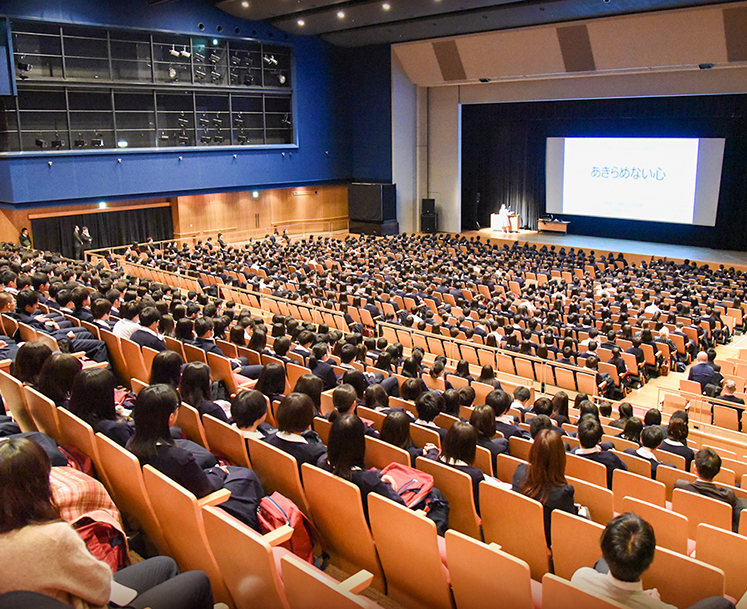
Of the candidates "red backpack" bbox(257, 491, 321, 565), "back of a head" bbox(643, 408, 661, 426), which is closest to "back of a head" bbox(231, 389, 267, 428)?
"red backpack" bbox(257, 491, 321, 565)

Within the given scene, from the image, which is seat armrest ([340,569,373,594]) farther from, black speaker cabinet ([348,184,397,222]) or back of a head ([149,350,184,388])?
black speaker cabinet ([348,184,397,222])

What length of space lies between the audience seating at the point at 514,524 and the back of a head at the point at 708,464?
1586mm

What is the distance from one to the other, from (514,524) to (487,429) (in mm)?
1219

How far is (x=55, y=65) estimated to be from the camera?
17.9 m

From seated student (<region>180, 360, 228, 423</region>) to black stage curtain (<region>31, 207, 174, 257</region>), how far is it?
1703 cm

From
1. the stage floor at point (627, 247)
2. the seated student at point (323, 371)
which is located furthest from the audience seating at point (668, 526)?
the stage floor at point (627, 247)

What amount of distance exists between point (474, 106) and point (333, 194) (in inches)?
250

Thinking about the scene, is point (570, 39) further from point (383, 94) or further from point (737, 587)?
point (737, 587)

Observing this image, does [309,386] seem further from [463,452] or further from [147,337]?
[147,337]

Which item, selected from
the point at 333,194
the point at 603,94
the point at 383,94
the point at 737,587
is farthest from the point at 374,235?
the point at 737,587

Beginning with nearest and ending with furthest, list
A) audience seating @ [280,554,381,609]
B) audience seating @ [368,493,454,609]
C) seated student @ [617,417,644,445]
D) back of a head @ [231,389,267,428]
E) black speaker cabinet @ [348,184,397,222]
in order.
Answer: audience seating @ [280,554,381,609] → audience seating @ [368,493,454,609] → back of a head @ [231,389,267,428] → seated student @ [617,417,644,445] → black speaker cabinet @ [348,184,397,222]

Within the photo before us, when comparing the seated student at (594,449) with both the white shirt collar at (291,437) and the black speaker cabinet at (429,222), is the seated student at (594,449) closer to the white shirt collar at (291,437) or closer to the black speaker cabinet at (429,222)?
the white shirt collar at (291,437)

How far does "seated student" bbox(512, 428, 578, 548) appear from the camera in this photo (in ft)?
11.5

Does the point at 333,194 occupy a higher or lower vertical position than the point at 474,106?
lower
